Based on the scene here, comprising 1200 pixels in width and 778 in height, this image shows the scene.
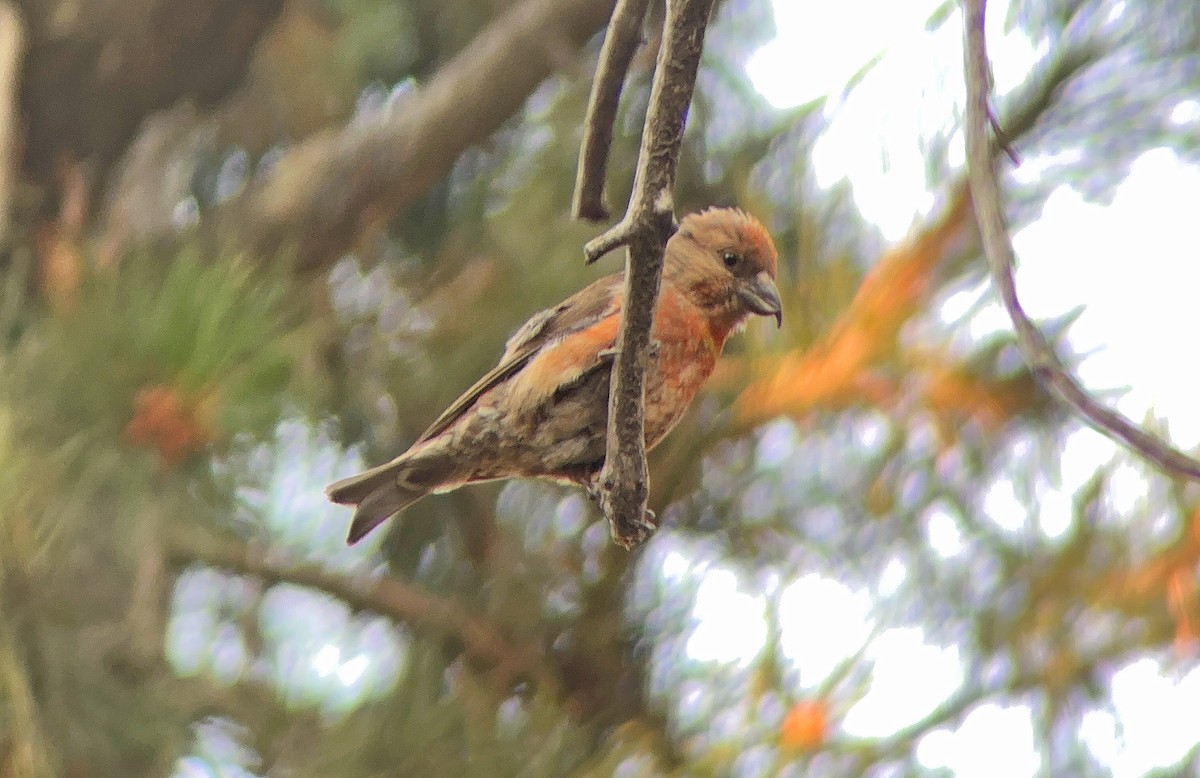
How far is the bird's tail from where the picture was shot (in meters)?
0.54

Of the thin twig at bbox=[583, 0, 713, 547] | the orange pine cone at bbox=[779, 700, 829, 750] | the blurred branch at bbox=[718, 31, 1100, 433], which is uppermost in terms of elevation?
the blurred branch at bbox=[718, 31, 1100, 433]

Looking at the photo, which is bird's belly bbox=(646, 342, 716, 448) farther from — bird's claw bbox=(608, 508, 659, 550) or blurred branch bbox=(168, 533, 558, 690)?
blurred branch bbox=(168, 533, 558, 690)

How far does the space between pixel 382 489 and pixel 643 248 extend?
8.3 inches

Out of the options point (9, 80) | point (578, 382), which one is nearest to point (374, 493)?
point (578, 382)

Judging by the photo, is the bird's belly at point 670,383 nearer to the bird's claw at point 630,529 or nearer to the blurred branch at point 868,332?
the bird's claw at point 630,529

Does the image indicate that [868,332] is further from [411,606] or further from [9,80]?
[9,80]

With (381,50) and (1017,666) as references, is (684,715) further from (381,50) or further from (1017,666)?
(381,50)

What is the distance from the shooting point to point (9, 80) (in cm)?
90

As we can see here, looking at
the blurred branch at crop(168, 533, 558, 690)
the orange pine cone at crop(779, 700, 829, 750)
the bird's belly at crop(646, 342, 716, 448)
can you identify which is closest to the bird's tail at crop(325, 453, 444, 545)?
the bird's belly at crop(646, 342, 716, 448)

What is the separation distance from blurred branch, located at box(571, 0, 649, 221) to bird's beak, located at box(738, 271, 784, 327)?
186 millimetres

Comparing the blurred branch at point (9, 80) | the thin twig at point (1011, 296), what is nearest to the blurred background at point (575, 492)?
the blurred branch at point (9, 80)

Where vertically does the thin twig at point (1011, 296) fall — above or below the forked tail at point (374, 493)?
below

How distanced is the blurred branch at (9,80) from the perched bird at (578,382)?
1.58ft

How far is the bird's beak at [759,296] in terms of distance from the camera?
608 mm
